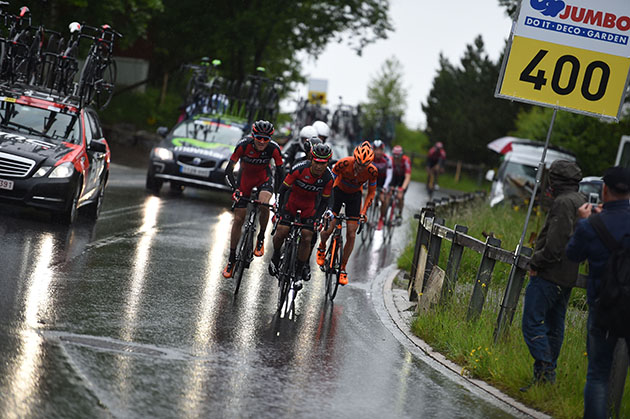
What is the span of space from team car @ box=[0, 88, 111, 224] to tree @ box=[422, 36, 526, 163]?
41691 millimetres

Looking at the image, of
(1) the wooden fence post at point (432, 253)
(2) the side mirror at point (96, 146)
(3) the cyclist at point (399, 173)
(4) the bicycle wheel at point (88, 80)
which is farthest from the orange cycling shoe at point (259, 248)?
(3) the cyclist at point (399, 173)

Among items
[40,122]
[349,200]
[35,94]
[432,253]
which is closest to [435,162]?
[35,94]

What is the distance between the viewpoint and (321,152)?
10875mm

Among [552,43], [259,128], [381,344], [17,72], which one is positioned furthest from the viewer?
[17,72]

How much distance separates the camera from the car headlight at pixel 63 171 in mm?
14266

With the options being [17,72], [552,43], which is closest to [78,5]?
[17,72]

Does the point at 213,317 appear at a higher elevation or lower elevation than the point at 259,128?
lower

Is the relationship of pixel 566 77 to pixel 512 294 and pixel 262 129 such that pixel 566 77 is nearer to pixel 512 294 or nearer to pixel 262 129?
pixel 512 294

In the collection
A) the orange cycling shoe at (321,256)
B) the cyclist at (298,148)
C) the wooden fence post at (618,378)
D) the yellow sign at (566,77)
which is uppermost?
the yellow sign at (566,77)

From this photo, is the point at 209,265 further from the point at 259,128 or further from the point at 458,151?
the point at 458,151

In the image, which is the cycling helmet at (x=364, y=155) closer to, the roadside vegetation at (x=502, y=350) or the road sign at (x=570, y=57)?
the roadside vegetation at (x=502, y=350)

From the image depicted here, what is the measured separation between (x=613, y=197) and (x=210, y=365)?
3.25 metres

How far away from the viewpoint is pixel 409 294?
44.0 ft

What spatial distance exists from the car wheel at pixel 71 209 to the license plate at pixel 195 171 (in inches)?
282
